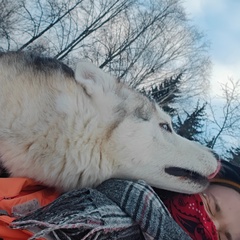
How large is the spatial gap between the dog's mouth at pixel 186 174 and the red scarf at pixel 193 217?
9cm

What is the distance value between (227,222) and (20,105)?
3.56ft

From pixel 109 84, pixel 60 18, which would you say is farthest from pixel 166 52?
pixel 109 84

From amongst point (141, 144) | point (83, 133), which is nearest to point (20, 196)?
point (83, 133)

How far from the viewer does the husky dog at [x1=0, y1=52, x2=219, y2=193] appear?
161 centimetres

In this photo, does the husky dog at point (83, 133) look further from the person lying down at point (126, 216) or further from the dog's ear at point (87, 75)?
the person lying down at point (126, 216)

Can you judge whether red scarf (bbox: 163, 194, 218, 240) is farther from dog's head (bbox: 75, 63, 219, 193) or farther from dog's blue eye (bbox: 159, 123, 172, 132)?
dog's blue eye (bbox: 159, 123, 172, 132)

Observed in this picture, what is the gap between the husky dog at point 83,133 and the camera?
1.61 metres

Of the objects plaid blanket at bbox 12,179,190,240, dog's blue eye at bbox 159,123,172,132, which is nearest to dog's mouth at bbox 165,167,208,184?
dog's blue eye at bbox 159,123,172,132

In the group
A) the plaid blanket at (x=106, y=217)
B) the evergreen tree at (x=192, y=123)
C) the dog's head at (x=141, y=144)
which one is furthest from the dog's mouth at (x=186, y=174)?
the evergreen tree at (x=192, y=123)

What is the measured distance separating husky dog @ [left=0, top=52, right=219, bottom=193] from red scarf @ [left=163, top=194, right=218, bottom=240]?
2.6 inches

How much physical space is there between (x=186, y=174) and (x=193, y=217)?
257mm

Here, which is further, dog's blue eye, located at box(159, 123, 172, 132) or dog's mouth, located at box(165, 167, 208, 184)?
dog's blue eye, located at box(159, 123, 172, 132)

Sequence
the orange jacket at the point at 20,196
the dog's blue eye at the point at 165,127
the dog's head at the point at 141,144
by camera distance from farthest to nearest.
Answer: the dog's blue eye at the point at 165,127
the dog's head at the point at 141,144
the orange jacket at the point at 20,196

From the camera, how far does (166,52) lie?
13539 mm
